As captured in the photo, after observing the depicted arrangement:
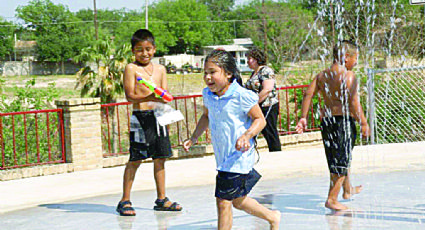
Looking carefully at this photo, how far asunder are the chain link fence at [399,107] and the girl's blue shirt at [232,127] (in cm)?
803

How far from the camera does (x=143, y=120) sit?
240 inches

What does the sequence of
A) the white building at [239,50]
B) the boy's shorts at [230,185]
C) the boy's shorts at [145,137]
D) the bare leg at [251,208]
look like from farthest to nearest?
the white building at [239,50] < the boy's shorts at [145,137] < the bare leg at [251,208] < the boy's shorts at [230,185]

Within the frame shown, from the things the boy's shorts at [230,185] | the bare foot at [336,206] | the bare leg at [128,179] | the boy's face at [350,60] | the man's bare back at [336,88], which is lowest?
the bare foot at [336,206]

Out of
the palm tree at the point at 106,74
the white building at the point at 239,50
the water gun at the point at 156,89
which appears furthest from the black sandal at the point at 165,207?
the white building at the point at 239,50

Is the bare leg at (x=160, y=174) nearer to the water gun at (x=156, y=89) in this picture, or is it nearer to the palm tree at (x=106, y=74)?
the water gun at (x=156, y=89)

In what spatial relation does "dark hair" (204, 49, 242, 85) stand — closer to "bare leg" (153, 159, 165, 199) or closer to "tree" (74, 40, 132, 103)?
"bare leg" (153, 159, 165, 199)

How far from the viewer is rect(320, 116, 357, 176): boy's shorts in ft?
18.7

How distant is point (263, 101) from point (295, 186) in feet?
4.18

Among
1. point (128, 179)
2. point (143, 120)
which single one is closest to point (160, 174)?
point (128, 179)

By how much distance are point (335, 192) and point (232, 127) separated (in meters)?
1.73

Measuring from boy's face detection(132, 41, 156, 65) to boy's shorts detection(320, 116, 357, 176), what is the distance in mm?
1739

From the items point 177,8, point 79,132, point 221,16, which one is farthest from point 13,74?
point 79,132

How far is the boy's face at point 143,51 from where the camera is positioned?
19.5 feet

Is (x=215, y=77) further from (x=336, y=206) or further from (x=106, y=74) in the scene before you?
(x=106, y=74)
